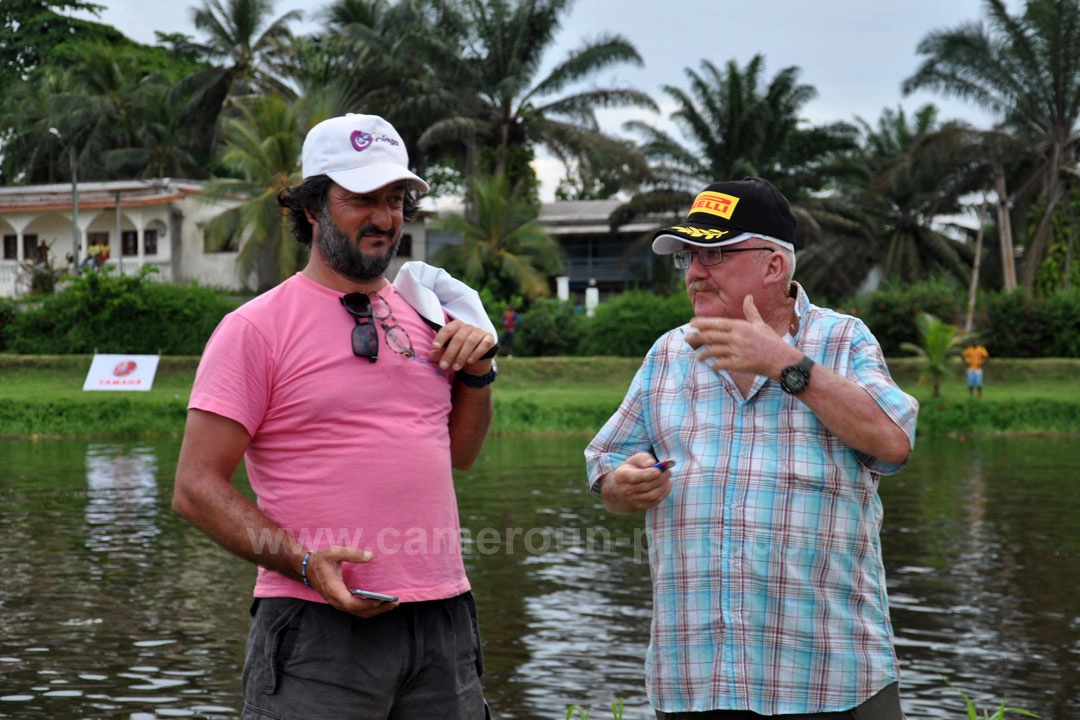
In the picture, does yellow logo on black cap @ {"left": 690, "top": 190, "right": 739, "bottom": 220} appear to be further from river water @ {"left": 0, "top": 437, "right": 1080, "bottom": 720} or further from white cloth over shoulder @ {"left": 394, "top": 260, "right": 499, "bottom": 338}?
river water @ {"left": 0, "top": 437, "right": 1080, "bottom": 720}

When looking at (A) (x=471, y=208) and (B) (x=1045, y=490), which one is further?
(A) (x=471, y=208)

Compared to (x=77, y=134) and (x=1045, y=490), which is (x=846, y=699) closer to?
(x=1045, y=490)

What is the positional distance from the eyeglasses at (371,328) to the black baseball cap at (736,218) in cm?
62

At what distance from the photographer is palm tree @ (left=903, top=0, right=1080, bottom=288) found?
3656 cm

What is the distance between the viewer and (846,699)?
9.66 ft

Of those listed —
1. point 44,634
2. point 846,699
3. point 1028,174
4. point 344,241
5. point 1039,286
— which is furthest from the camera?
point 1028,174

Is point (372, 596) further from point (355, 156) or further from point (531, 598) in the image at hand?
point (531, 598)

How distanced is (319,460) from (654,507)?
75cm

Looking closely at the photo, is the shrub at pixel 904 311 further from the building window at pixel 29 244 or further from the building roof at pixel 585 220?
the building window at pixel 29 244

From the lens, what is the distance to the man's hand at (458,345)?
3.12 metres

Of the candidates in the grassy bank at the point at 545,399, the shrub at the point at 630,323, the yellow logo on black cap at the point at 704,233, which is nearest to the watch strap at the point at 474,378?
the yellow logo on black cap at the point at 704,233

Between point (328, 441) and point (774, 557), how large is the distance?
100cm

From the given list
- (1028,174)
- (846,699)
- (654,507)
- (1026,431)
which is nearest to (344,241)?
(654,507)

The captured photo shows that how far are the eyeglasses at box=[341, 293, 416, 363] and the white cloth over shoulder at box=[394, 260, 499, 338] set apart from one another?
0.30ft
